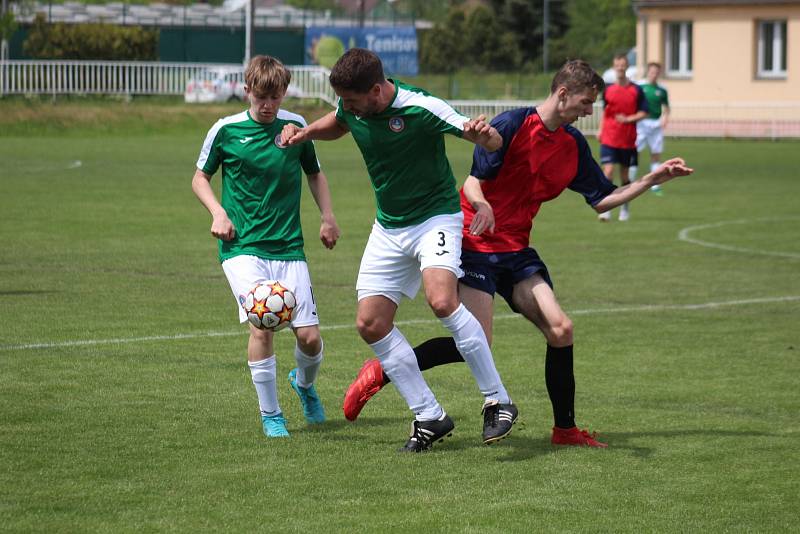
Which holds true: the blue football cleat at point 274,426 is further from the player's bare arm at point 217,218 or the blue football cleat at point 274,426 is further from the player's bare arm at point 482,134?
the player's bare arm at point 482,134

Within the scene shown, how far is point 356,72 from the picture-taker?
6672 mm

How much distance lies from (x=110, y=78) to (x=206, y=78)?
3.76m

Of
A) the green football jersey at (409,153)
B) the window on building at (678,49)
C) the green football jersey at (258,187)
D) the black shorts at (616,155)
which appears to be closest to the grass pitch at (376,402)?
the green football jersey at (258,187)

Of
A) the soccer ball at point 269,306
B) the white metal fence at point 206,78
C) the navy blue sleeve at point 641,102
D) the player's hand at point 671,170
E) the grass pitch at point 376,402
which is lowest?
the grass pitch at point 376,402

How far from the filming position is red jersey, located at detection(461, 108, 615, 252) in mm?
7355

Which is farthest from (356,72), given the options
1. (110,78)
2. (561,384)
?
(110,78)

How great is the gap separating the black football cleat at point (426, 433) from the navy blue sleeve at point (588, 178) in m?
1.52

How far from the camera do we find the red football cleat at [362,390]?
24.9 feet

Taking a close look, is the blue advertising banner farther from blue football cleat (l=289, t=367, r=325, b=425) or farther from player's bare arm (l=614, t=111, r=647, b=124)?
blue football cleat (l=289, t=367, r=325, b=425)

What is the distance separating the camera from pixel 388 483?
6469mm

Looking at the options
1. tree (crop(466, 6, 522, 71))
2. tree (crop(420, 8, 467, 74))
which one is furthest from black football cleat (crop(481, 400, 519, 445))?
tree (crop(420, 8, 467, 74))

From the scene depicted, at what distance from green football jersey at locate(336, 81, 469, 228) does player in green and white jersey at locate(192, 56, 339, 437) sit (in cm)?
66

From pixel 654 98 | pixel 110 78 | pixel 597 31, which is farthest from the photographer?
pixel 597 31

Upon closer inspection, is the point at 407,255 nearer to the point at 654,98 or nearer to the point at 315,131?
the point at 315,131
